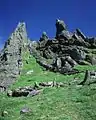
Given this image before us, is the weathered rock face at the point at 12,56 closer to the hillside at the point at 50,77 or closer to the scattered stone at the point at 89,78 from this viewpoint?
the hillside at the point at 50,77

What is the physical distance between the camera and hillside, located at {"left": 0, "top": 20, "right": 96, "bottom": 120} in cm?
2734

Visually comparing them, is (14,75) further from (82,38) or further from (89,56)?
(82,38)

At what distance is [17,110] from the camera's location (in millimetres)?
29078

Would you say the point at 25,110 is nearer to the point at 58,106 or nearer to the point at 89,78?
the point at 58,106

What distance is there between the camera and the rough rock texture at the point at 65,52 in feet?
224

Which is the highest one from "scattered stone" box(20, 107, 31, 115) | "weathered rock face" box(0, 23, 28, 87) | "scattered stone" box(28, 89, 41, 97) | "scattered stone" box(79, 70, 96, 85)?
"weathered rock face" box(0, 23, 28, 87)

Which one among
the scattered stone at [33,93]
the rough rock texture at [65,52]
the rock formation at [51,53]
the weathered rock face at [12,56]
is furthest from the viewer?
the rough rock texture at [65,52]

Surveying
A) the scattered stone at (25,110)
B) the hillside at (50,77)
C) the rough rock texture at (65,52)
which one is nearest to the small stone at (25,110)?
the scattered stone at (25,110)

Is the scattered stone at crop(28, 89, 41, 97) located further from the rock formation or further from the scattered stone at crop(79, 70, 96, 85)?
the rock formation

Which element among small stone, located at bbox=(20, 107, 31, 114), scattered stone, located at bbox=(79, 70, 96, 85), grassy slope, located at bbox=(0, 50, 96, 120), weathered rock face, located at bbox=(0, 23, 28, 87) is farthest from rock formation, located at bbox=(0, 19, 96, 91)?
small stone, located at bbox=(20, 107, 31, 114)

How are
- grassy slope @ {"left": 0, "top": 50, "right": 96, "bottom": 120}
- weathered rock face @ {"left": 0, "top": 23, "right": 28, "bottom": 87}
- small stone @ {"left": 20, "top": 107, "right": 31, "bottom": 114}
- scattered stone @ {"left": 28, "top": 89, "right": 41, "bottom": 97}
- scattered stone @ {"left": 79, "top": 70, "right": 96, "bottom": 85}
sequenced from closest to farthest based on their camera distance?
grassy slope @ {"left": 0, "top": 50, "right": 96, "bottom": 120}, small stone @ {"left": 20, "top": 107, "right": 31, "bottom": 114}, scattered stone @ {"left": 28, "top": 89, "right": 41, "bottom": 97}, scattered stone @ {"left": 79, "top": 70, "right": 96, "bottom": 85}, weathered rock face @ {"left": 0, "top": 23, "right": 28, "bottom": 87}

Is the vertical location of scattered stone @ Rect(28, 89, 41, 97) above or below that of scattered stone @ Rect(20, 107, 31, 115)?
above

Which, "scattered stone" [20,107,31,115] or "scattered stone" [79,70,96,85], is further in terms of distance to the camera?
"scattered stone" [79,70,96,85]

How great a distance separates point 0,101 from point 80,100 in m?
9.41
